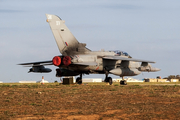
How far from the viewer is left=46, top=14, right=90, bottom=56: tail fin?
34.4m

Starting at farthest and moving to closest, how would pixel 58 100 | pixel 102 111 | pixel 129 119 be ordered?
pixel 58 100 < pixel 102 111 < pixel 129 119

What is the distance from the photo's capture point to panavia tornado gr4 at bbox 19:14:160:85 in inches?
1325

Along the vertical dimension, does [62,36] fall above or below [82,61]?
above

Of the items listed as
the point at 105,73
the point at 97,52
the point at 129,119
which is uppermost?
the point at 97,52

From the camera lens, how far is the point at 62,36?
3450 cm

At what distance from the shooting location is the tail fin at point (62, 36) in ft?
113

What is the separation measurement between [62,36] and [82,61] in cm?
359

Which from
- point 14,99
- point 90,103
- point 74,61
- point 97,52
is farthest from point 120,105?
point 97,52

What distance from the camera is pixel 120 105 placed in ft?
56.7

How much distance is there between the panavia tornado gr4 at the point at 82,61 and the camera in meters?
33.7

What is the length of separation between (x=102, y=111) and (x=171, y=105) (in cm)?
409

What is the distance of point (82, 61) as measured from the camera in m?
33.8

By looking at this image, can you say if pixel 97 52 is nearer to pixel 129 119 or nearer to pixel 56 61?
pixel 56 61

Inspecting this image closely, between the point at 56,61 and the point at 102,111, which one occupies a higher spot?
the point at 56,61
